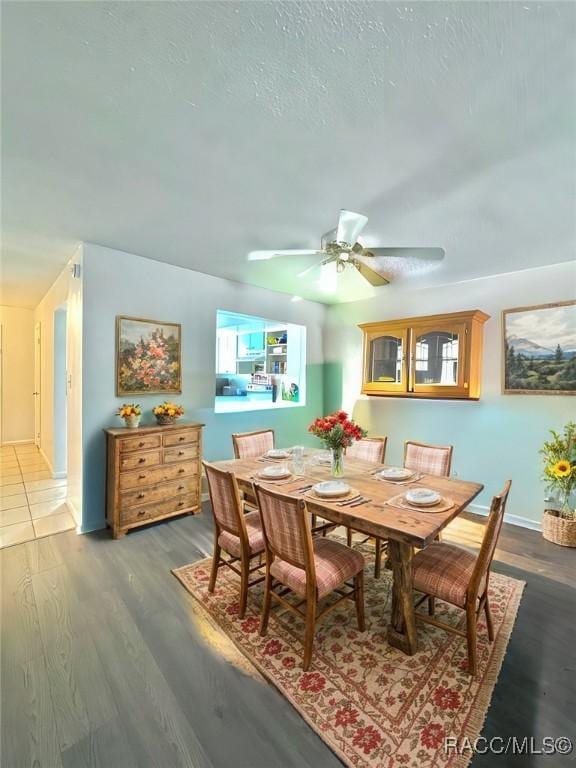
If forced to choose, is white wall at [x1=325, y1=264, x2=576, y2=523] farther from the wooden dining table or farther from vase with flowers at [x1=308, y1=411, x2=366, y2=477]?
vase with flowers at [x1=308, y1=411, x2=366, y2=477]

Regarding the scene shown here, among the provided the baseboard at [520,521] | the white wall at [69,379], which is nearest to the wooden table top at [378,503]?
the white wall at [69,379]

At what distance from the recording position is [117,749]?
1.30m

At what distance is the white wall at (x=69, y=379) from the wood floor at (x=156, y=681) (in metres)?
0.99

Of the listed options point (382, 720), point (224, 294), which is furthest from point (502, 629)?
point (224, 294)

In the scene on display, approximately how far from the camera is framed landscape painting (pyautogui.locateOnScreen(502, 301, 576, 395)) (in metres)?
3.13

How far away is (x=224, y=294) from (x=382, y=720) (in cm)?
382

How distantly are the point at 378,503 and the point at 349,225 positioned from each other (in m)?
1.64

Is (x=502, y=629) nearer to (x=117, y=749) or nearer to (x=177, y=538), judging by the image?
(x=117, y=749)

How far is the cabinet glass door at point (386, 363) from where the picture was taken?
3.85 metres

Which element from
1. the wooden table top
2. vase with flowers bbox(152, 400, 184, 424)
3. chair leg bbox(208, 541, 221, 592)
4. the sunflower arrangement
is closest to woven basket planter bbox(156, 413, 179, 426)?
vase with flowers bbox(152, 400, 184, 424)

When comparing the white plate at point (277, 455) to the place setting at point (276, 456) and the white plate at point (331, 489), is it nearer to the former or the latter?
the place setting at point (276, 456)

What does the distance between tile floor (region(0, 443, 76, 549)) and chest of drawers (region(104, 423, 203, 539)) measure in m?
0.63

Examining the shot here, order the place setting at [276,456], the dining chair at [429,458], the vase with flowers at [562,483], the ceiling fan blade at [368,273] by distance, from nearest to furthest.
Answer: the ceiling fan blade at [368,273] < the dining chair at [429,458] < the place setting at [276,456] < the vase with flowers at [562,483]

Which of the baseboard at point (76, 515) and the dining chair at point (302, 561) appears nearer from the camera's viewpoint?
the dining chair at point (302, 561)
